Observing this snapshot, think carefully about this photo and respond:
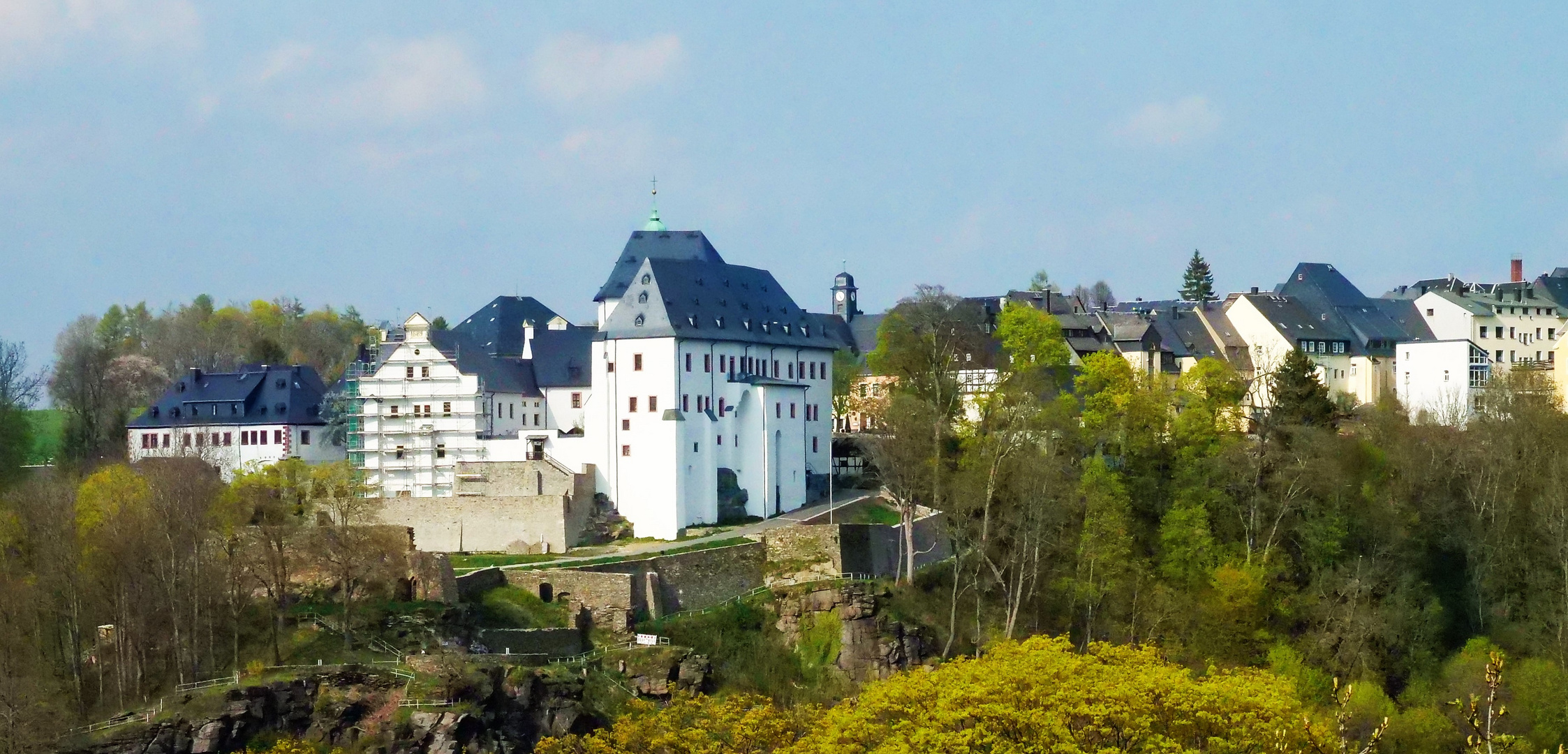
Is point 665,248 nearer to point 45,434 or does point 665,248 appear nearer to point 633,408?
point 633,408

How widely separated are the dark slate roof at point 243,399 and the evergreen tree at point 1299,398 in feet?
115

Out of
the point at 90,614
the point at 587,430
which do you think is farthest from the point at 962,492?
the point at 90,614

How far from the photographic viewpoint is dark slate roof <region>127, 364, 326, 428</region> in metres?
76.9

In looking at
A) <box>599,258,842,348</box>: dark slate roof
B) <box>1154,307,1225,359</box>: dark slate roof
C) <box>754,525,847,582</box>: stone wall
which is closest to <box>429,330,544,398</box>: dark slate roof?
<box>599,258,842,348</box>: dark slate roof

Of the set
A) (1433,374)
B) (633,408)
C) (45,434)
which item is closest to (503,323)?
(633,408)

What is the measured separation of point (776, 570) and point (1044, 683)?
21.8 m

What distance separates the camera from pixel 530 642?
56031mm

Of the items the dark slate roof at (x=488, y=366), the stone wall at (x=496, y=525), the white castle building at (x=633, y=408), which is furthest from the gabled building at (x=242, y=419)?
the stone wall at (x=496, y=525)

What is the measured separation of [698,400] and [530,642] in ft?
48.3

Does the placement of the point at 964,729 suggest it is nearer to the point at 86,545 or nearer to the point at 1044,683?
the point at 1044,683

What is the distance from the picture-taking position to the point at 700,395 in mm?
68688

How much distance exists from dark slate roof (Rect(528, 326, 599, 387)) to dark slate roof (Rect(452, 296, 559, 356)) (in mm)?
2478

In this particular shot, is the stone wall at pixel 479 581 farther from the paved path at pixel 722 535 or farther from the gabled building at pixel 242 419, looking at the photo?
the gabled building at pixel 242 419

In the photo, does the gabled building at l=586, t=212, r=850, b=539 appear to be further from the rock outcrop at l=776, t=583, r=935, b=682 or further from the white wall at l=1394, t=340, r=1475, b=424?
the white wall at l=1394, t=340, r=1475, b=424
